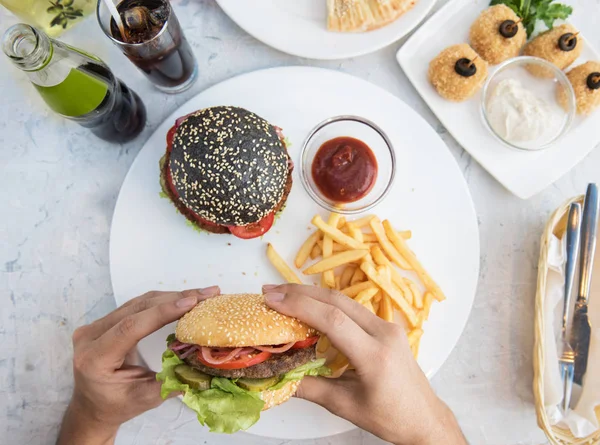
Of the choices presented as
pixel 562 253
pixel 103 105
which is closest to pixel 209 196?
pixel 103 105

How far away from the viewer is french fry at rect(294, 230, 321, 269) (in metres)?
2.51

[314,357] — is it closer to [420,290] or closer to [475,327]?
[420,290]

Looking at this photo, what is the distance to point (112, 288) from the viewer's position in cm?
265

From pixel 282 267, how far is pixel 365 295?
432 millimetres

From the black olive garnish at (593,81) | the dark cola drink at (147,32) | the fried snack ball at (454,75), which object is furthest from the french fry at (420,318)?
the dark cola drink at (147,32)

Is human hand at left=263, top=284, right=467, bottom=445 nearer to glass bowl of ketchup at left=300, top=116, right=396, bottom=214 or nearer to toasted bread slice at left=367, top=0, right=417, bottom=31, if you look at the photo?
glass bowl of ketchup at left=300, top=116, right=396, bottom=214

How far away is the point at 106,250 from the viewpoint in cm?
268

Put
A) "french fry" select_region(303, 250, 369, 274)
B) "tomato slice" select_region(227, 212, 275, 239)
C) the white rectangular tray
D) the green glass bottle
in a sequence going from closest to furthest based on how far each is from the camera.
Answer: the green glass bottle → "french fry" select_region(303, 250, 369, 274) → "tomato slice" select_region(227, 212, 275, 239) → the white rectangular tray

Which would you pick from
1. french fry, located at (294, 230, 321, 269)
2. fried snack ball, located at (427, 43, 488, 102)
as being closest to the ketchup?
french fry, located at (294, 230, 321, 269)

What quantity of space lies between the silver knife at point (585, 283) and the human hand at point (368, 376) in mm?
864

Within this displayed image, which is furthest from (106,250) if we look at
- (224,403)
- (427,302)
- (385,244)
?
(427,302)

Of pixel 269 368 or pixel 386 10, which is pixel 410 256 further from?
→ pixel 386 10

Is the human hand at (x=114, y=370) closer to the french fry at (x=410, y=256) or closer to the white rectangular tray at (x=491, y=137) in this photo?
the french fry at (x=410, y=256)

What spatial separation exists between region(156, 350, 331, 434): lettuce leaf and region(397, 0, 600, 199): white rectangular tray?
1.59 m
